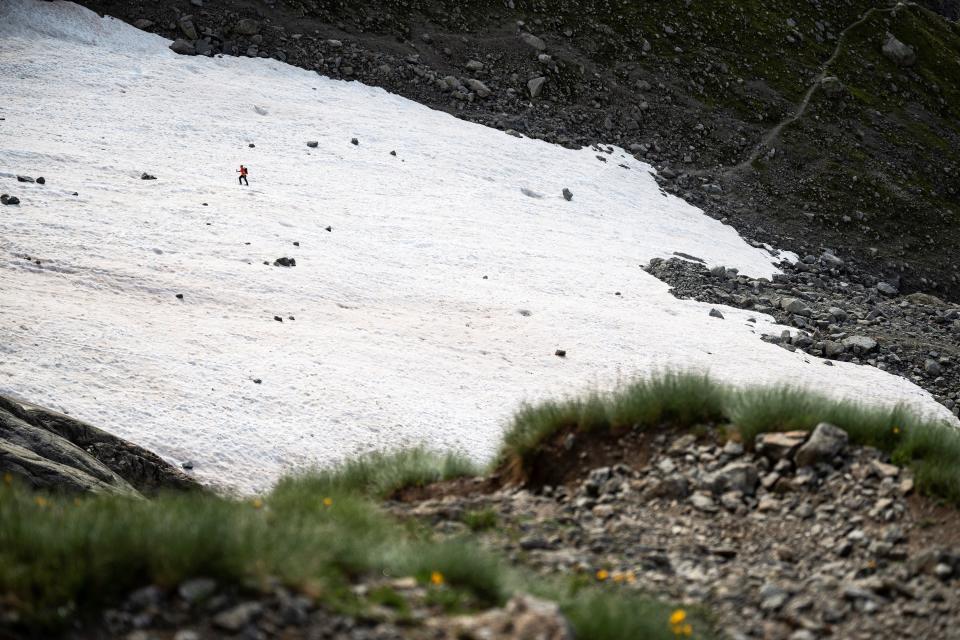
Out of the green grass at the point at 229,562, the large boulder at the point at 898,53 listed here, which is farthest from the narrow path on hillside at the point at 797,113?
the green grass at the point at 229,562

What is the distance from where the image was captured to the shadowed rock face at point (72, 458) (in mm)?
8984

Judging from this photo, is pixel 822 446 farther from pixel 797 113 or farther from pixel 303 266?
pixel 797 113

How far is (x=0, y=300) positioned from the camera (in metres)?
16.8

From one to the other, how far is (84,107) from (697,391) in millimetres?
28214

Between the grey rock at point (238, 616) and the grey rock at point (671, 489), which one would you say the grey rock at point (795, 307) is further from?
the grey rock at point (238, 616)

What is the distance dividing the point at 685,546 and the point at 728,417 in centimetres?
209

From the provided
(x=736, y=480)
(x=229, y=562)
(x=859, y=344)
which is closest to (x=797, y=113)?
(x=859, y=344)

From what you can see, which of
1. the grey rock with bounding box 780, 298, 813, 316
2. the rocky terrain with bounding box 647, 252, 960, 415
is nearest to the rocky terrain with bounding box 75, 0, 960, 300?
Answer: the rocky terrain with bounding box 647, 252, 960, 415

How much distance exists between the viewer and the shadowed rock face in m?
8.98

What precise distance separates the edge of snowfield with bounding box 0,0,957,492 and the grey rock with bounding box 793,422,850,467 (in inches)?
317

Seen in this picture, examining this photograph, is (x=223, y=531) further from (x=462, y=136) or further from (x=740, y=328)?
(x=462, y=136)

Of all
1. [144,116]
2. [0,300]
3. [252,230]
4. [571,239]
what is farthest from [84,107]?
[571,239]

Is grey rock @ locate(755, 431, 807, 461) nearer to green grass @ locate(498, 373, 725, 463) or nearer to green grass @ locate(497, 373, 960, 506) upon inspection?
green grass @ locate(497, 373, 960, 506)

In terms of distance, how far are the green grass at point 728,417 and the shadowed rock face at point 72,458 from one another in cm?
514
